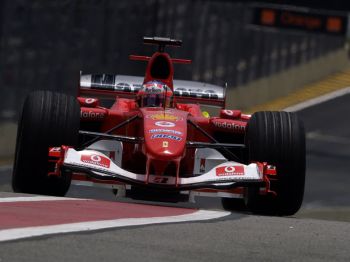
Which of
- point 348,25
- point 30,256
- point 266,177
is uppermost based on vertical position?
point 30,256

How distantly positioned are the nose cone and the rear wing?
214 centimetres

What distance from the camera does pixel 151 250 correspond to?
7453 mm

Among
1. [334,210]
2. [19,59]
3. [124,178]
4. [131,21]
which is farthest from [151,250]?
[131,21]

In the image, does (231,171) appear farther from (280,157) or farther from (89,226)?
(89,226)

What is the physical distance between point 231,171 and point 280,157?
60cm

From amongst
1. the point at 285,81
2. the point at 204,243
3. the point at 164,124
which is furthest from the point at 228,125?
the point at 285,81

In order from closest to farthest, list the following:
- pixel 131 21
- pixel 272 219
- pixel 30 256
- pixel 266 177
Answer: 1. pixel 30 256
2. pixel 272 219
3. pixel 266 177
4. pixel 131 21

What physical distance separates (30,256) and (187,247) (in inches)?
46.2

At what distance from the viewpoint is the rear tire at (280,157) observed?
40.8 feet

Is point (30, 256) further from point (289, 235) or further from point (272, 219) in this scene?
point (272, 219)

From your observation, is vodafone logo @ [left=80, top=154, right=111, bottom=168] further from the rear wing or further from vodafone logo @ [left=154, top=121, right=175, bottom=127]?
the rear wing

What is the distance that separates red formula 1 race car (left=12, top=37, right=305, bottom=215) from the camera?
39.4 ft

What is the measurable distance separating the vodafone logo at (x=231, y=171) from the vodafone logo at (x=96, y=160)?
102 centimetres

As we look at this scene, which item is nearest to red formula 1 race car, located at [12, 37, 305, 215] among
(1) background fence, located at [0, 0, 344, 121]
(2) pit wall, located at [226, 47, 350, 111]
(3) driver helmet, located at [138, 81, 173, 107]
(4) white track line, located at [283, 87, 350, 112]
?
(3) driver helmet, located at [138, 81, 173, 107]
